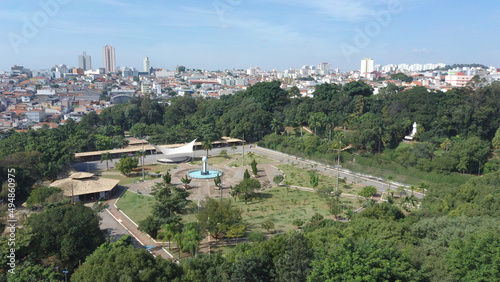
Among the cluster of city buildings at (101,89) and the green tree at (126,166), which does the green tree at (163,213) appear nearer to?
the green tree at (126,166)

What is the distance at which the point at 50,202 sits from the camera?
731 inches

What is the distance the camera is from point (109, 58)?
161 metres

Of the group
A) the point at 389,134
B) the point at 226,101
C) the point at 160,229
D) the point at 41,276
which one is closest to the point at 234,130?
the point at 226,101

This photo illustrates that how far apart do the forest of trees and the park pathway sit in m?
1.30

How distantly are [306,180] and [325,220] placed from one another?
9.59 m

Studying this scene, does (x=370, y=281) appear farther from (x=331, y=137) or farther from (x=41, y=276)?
(x=331, y=137)

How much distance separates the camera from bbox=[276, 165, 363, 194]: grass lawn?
2554cm

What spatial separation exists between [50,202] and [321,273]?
14.9m

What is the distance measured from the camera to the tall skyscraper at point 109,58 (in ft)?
522

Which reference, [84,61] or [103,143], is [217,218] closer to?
[103,143]

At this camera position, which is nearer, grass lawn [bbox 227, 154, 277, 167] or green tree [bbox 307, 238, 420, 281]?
green tree [bbox 307, 238, 420, 281]

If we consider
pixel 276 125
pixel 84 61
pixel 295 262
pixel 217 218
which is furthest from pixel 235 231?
pixel 84 61

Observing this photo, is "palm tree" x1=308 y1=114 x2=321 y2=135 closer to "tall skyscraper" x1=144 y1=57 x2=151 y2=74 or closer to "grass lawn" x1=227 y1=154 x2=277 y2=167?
"grass lawn" x1=227 y1=154 x2=277 y2=167

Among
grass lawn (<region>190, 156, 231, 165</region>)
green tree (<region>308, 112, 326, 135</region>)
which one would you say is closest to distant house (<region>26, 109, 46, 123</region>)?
grass lawn (<region>190, 156, 231, 165</region>)
